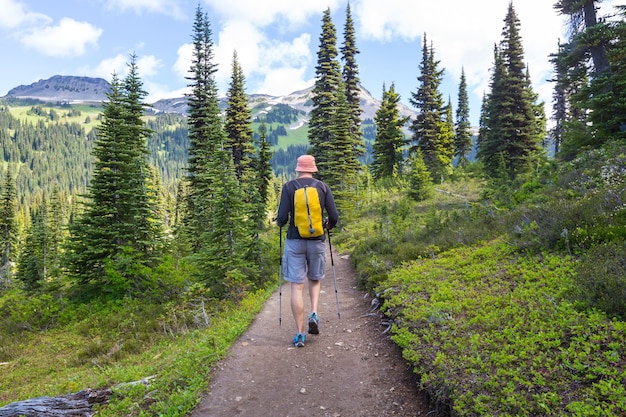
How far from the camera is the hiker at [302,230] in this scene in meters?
5.86

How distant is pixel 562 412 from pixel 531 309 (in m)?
2.02

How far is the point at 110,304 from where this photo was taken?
52.0 feet

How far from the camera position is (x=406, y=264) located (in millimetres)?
9406

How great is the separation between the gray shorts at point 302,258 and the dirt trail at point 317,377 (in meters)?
1.29

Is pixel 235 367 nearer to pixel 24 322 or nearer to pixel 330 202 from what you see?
pixel 330 202

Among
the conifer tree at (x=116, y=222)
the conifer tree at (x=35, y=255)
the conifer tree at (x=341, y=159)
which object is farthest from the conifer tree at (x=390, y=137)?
the conifer tree at (x=35, y=255)

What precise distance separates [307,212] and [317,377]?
99.1 inches

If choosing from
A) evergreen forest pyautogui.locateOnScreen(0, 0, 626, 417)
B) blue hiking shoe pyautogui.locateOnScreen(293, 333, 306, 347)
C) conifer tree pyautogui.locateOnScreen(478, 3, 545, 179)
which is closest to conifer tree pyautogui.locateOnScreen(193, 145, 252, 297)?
evergreen forest pyautogui.locateOnScreen(0, 0, 626, 417)

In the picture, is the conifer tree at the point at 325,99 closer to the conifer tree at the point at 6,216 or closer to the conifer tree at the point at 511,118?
the conifer tree at the point at 511,118

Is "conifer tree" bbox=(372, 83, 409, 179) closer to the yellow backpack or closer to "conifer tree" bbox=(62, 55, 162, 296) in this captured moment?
"conifer tree" bbox=(62, 55, 162, 296)

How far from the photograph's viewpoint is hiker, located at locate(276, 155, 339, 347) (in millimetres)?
5855

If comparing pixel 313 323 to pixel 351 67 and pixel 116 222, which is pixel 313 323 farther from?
pixel 351 67

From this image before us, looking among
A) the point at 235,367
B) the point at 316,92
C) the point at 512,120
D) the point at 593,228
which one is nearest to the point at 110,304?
the point at 235,367

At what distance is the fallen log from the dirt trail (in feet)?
5.64
